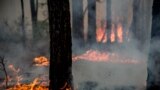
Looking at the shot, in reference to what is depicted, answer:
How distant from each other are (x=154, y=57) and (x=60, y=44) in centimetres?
269

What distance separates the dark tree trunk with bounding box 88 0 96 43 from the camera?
1725 centimetres

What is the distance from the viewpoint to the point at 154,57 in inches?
294

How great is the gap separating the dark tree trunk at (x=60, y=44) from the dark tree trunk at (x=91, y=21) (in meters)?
11.0

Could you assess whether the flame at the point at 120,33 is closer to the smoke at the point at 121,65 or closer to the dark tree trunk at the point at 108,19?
the smoke at the point at 121,65

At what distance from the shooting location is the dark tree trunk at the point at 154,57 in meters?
7.25

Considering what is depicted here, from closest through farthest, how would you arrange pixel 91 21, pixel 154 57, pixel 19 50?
pixel 154 57, pixel 19 50, pixel 91 21

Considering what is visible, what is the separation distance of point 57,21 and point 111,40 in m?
11.6

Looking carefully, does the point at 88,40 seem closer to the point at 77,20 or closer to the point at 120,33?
the point at 77,20

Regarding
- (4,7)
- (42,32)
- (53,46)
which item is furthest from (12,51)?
(53,46)

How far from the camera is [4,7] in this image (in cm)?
1811

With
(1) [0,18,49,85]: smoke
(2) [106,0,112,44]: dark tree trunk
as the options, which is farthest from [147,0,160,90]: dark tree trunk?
(2) [106,0,112,44]: dark tree trunk

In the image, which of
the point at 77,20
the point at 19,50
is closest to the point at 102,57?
the point at 77,20

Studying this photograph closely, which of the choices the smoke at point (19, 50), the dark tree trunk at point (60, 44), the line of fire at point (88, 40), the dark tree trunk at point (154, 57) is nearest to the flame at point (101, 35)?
the line of fire at point (88, 40)

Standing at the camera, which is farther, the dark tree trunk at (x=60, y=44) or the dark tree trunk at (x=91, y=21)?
the dark tree trunk at (x=91, y=21)
